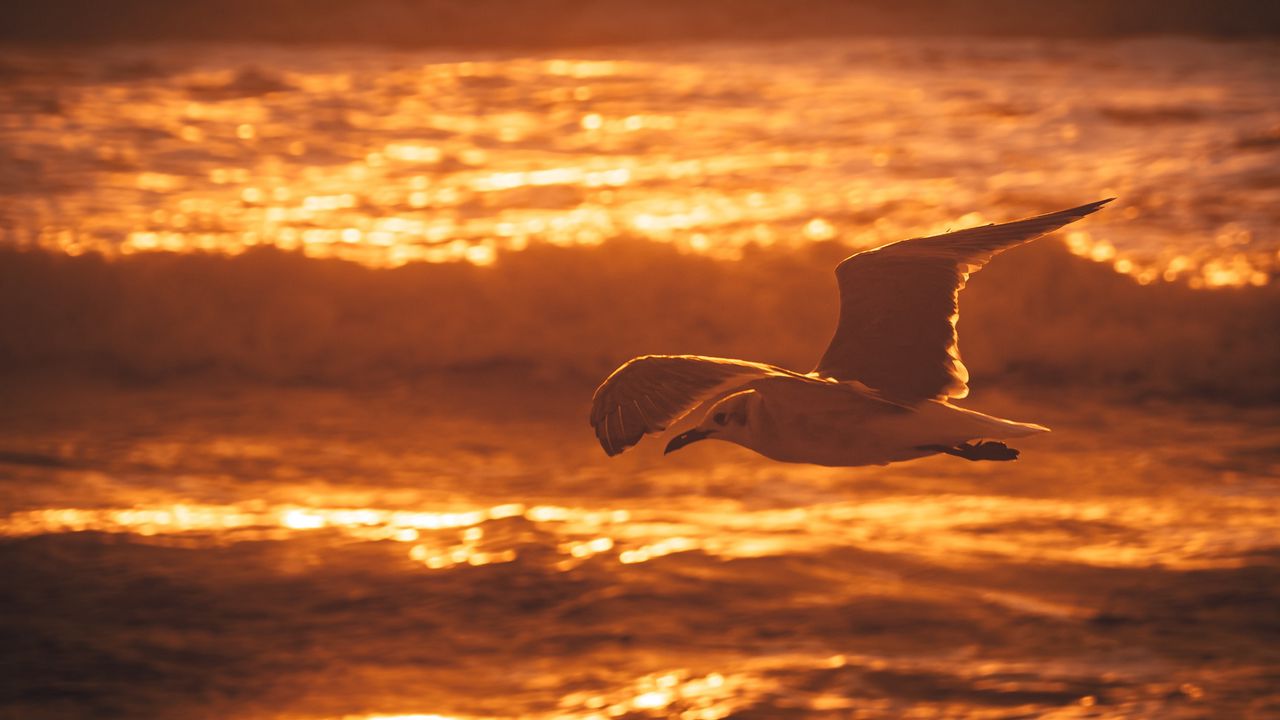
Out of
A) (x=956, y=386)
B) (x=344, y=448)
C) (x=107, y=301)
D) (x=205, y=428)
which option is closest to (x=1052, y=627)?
(x=956, y=386)

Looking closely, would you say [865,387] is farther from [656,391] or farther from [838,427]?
[656,391]

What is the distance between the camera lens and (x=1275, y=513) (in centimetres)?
512

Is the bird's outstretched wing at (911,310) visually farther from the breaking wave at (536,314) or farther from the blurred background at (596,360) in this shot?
the breaking wave at (536,314)

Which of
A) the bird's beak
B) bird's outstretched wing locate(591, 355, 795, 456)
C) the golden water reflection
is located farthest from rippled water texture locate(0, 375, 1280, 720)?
bird's outstretched wing locate(591, 355, 795, 456)

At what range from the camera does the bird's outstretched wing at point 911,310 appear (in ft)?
9.04

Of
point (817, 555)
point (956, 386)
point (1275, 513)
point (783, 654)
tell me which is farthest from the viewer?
point (1275, 513)

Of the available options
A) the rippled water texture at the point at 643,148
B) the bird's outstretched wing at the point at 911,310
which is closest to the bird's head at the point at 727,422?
the bird's outstretched wing at the point at 911,310

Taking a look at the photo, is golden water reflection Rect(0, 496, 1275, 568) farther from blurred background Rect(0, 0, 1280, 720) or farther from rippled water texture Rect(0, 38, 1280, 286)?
rippled water texture Rect(0, 38, 1280, 286)

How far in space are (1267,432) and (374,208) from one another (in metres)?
4.94

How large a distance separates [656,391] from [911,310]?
2.98ft

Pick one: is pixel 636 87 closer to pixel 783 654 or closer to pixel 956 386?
pixel 783 654

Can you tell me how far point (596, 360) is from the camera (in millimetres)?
7336

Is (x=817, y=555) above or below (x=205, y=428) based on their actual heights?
below

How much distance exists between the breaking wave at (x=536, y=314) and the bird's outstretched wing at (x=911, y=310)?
4.23m
